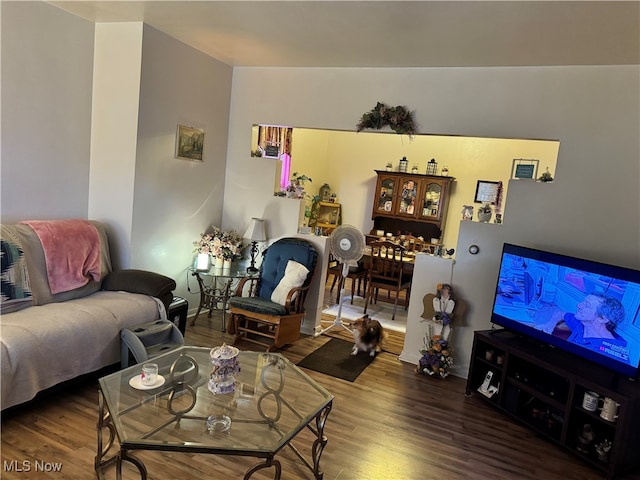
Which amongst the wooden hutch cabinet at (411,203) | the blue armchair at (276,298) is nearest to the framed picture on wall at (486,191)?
the wooden hutch cabinet at (411,203)

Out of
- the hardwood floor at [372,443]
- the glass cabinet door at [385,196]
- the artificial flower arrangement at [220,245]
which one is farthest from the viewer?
the glass cabinet door at [385,196]

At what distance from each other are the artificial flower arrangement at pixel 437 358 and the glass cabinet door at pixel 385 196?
377 centimetres

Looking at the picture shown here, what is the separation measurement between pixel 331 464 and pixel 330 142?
20.9ft

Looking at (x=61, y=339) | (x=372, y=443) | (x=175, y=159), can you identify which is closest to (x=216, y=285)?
(x=175, y=159)

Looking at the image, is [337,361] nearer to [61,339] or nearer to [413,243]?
[61,339]

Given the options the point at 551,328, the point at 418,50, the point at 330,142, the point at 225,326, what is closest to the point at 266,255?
the point at 225,326

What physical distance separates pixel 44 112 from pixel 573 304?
415 cm

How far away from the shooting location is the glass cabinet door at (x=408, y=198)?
7.18m

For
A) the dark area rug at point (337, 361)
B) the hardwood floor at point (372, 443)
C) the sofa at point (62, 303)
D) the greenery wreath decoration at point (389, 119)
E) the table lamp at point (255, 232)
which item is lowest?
the hardwood floor at point (372, 443)

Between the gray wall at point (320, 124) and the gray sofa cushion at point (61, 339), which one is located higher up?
the gray wall at point (320, 124)

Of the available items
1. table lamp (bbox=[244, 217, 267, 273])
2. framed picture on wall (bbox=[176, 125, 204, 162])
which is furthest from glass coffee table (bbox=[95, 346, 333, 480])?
framed picture on wall (bbox=[176, 125, 204, 162])

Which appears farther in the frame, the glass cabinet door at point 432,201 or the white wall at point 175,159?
the glass cabinet door at point 432,201

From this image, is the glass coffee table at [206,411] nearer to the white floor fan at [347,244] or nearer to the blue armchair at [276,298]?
the blue armchair at [276,298]

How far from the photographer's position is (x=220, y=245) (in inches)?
177
